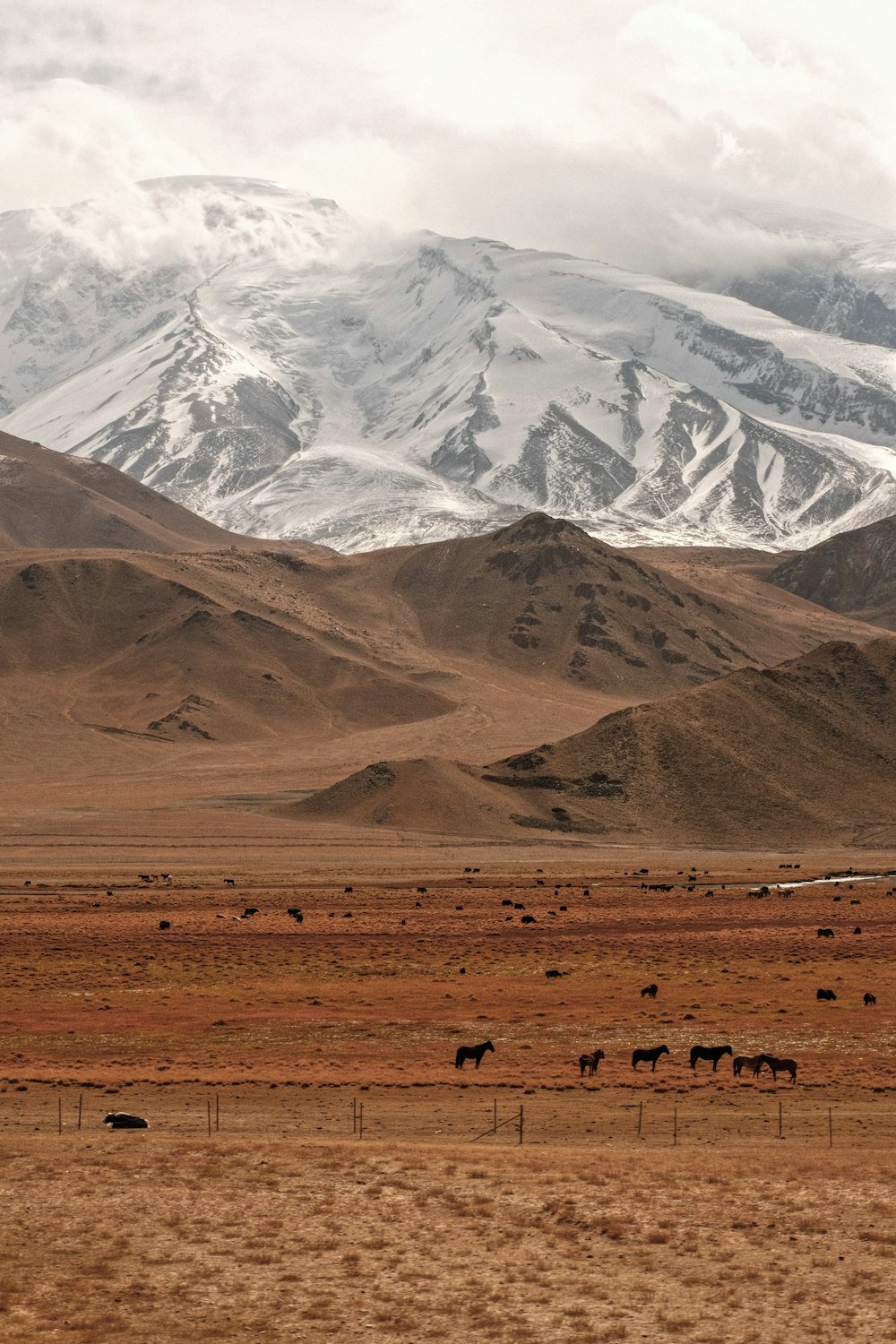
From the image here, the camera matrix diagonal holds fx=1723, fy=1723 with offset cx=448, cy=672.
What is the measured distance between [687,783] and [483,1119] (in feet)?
489

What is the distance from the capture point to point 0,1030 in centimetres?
5550

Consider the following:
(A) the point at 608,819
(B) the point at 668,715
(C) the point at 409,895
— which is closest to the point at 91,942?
(C) the point at 409,895

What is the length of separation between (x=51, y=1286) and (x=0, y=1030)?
1177 inches

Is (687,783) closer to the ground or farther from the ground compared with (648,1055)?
farther from the ground

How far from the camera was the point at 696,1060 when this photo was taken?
1861 inches

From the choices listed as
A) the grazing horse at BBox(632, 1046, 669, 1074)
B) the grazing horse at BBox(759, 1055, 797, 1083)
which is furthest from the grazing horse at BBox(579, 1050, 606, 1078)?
the grazing horse at BBox(759, 1055, 797, 1083)

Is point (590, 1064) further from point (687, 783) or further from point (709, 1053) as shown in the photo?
point (687, 783)

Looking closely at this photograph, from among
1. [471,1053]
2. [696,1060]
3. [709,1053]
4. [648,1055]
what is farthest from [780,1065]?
[471,1053]

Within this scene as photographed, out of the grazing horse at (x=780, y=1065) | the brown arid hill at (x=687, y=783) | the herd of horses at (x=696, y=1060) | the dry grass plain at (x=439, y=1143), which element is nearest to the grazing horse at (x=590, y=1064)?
the herd of horses at (x=696, y=1060)

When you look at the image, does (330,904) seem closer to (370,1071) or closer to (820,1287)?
(370,1071)

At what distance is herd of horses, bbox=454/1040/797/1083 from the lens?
148 feet

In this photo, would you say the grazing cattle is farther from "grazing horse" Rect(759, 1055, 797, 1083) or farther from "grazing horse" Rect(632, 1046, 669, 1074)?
"grazing horse" Rect(759, 1055, 797, 1083)

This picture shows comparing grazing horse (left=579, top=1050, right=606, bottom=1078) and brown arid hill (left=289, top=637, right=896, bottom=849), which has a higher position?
brown arid hill (left=289, top=637, right=896, bottom=849)

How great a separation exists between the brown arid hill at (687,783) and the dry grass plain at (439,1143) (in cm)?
9481
